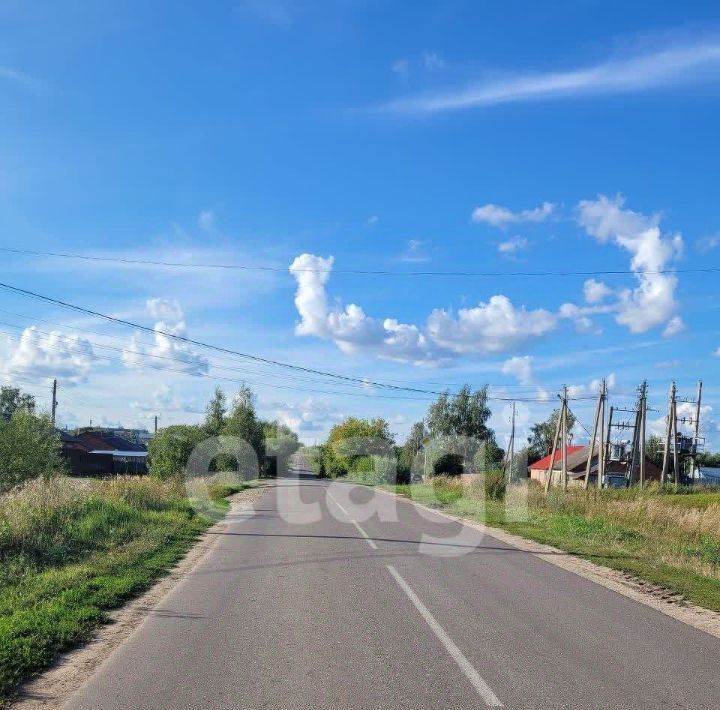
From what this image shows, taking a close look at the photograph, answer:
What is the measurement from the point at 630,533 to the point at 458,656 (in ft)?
47.1

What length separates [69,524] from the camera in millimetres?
14508

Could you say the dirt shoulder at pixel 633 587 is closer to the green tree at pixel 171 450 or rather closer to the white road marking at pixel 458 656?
the white road marking at pixel 458 656

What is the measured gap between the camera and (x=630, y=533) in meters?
19.4

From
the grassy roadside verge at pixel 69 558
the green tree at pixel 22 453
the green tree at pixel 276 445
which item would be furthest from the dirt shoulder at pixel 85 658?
the green tree at pixel 276 445

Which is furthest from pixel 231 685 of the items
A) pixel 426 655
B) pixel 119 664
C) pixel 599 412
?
pixel 599 412

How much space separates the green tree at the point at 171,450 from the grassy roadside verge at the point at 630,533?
15.0m

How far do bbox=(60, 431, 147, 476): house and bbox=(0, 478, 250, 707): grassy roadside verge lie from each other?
32.2 m

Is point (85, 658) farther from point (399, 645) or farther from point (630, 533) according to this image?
point (630, 533)

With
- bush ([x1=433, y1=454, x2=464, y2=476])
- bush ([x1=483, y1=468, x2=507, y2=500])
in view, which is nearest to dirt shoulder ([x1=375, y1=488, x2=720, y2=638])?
bush ([x1=483, y1=468, x2=507, y2=500])

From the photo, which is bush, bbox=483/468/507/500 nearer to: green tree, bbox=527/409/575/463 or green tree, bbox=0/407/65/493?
green tree, bbox=0/407/65/493

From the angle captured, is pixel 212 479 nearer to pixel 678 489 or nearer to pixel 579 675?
pixel 678 489

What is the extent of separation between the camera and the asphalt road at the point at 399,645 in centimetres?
557

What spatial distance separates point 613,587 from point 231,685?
739 centimetres

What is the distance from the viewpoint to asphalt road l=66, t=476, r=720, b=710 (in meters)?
5.57
